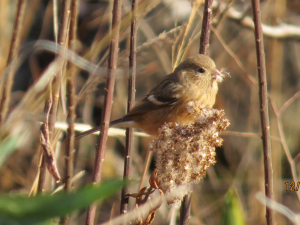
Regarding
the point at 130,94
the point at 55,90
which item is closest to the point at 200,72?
the point at 130,94

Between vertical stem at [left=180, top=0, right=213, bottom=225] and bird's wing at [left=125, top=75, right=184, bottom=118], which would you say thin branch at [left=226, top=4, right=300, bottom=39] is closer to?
bird's wing at [left=125, top=75, right=184, bottom=118]

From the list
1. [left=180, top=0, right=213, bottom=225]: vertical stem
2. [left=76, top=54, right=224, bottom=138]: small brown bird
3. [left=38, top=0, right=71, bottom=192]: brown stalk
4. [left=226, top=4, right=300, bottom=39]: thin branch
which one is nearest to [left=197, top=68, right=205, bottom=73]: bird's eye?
[left=76, top=54, right=224, bottom=138]: small brown bird

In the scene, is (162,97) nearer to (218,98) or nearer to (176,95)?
(176,95)

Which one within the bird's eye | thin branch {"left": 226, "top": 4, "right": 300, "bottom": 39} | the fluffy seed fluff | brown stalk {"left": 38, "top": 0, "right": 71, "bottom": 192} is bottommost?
the fluffy seed fluff

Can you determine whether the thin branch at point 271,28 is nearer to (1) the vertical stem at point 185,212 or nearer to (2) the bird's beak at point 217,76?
(2) the bird's beak at point 217,76

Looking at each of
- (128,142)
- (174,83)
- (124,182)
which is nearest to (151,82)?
(174,83)

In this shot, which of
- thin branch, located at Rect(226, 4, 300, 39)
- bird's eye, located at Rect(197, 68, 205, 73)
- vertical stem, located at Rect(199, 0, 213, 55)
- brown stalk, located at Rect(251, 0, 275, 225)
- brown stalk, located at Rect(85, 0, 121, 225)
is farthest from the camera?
thin branch, located at Rect(226, 4, 300, 39)

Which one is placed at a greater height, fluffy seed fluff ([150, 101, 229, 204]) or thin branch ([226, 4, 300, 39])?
thin branch ([226, 4, 300, 39])
